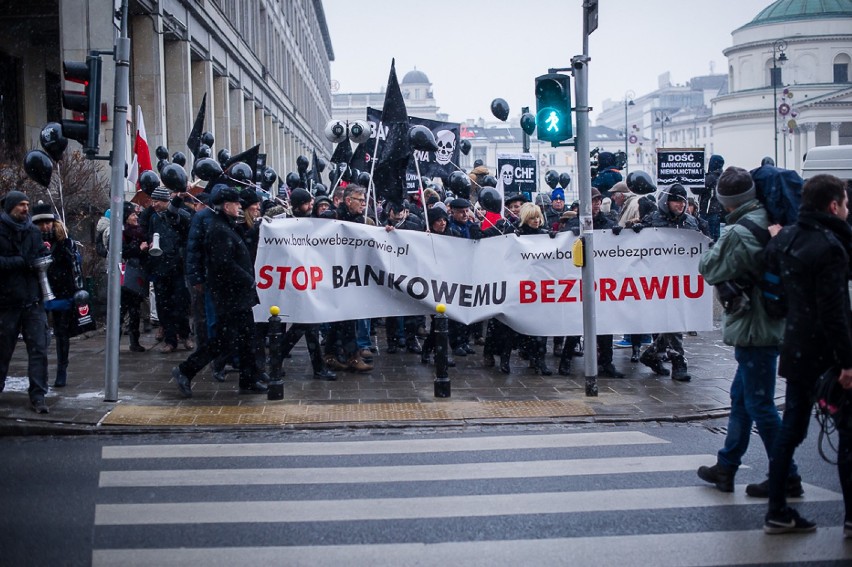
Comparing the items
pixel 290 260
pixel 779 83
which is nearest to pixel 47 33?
pixel 290 260

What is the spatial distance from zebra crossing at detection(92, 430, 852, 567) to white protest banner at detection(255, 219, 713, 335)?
3.13 meters

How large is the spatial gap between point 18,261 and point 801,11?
8312 centimetres

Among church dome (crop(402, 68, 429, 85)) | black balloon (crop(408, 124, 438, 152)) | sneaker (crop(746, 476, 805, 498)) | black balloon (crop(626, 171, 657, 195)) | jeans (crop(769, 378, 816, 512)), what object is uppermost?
church dome (crop(402, 68, 429, 85))

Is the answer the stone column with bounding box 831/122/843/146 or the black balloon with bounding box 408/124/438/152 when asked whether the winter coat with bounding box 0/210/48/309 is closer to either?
the black balloon with bounding box 408/124/438/152

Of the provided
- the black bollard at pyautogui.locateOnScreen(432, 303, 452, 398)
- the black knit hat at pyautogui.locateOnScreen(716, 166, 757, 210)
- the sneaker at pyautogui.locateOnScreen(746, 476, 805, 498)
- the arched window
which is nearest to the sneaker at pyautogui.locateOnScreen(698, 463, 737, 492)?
the sneaker at pyautogui.locateOnScreen(746, 476, 805, 498)

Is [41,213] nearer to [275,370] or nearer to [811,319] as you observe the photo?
[275,370]

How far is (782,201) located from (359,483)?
133 inches

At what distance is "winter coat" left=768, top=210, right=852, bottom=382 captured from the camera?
530 cm

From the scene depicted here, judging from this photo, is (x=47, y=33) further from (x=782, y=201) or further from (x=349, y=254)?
(x=782, y=201)

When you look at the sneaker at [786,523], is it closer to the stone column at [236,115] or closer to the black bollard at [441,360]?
the black bollard at [441,360]

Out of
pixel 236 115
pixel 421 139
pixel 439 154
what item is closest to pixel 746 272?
pixel 421 139

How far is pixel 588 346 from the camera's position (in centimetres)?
988

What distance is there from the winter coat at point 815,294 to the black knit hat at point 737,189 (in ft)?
2.51

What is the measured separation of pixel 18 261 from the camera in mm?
8836
